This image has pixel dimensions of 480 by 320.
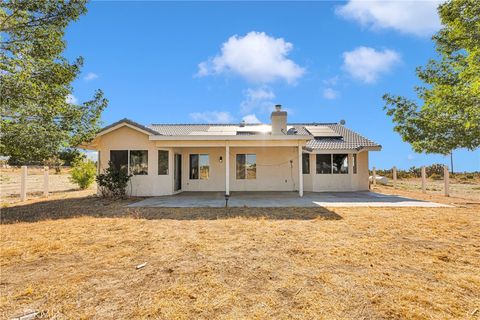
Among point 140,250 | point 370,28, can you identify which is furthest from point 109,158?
point 370,28

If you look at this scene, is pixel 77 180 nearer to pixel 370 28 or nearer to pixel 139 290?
pixel 139 290

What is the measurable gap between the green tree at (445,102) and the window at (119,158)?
14488mm

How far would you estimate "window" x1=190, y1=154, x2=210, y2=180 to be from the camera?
15315mm

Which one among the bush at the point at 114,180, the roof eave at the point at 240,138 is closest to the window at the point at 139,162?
the bush at the point at 114,180

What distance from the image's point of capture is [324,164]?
15.1 meters

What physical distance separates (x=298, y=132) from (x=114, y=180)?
11.9 m

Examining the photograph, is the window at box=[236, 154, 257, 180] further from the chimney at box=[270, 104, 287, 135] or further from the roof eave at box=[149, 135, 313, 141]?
the roof eave at box=[149, 135, 313, 141]

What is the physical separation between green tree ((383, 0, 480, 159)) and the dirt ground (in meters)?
5.04

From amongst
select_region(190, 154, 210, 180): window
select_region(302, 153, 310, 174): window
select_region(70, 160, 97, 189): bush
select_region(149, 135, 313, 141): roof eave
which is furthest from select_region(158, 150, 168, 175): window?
select_region(70, 160, 97, 189): bush

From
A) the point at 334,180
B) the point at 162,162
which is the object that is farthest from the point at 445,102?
the point at 162,162

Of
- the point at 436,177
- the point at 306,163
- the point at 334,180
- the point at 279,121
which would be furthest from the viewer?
the point at 436,177

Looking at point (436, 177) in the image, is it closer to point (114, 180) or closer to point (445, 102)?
point (445, 102)

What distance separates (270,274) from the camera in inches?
146

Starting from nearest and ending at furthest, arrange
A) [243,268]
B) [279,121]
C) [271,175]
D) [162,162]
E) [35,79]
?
[243,268] → [35,79] → [162,162] → [271,175] → [279,121]
